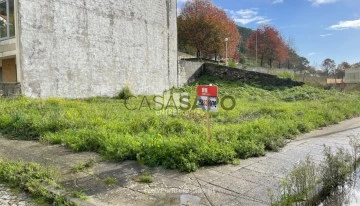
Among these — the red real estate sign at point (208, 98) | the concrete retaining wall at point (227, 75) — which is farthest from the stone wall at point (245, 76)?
the red real estate sign at point (208, 98)

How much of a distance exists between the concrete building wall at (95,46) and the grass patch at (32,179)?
819 centimetres

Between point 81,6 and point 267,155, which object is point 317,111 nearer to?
point 267,155

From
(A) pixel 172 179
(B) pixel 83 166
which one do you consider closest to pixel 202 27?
(B) pixel 83 166

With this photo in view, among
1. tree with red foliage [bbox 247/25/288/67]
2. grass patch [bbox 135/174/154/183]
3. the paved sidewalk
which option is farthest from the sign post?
tree with red foliage [bbox 247/25/288/67]

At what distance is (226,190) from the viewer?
3859 mm

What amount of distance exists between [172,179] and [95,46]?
39.0 ft

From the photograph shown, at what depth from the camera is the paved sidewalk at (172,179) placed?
360cm

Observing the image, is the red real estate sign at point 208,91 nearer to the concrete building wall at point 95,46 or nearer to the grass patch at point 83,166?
the grass patch at point 83,166

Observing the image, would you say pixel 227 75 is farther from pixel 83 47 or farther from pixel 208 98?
pixel 208 98

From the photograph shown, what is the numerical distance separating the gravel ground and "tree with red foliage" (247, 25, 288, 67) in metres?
41.1

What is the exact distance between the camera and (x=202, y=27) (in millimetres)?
29922

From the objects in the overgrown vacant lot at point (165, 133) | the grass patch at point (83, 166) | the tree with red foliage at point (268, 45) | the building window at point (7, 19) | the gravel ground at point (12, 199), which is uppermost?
the tree with red foliage at point (268, 45)

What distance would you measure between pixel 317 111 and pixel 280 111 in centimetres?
130

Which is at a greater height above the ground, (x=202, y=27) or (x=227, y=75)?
(x=202, y=27)
